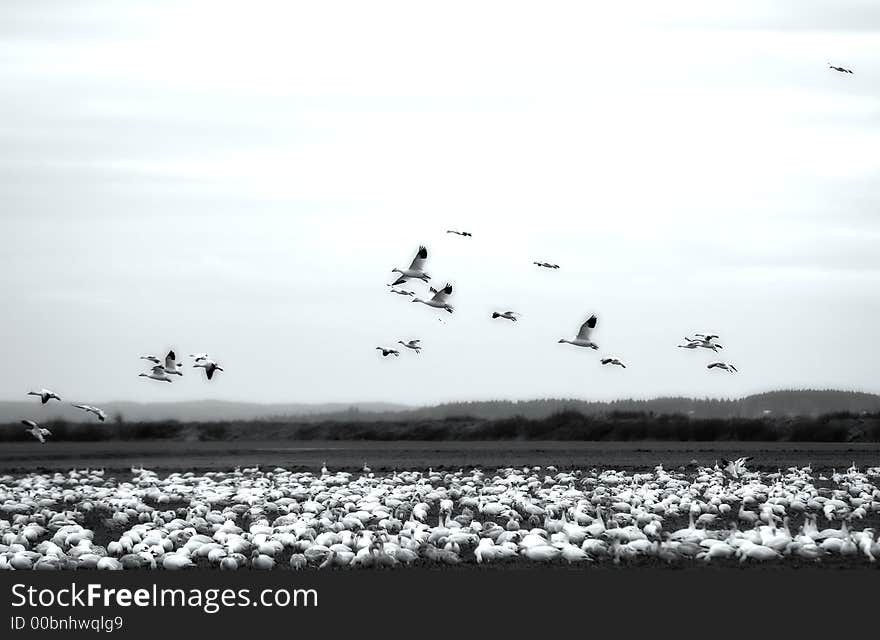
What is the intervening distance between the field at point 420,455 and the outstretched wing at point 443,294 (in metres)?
9.19

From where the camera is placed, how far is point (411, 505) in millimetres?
26500

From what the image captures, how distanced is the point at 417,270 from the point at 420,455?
1882 centimetres

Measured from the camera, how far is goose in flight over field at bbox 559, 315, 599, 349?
32125 mm

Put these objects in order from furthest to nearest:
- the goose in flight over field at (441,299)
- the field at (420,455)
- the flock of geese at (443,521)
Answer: the field at (420,455) < the goose in flight over field at (441,299) < the flock of geese at (443,521)

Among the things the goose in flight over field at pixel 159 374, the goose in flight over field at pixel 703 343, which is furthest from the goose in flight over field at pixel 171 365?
the goose in flight over field at pixel 703 343

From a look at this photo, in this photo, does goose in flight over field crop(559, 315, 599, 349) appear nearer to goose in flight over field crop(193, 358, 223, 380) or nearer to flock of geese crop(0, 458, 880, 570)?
flock of geese crop(0, 458, 880, 570)

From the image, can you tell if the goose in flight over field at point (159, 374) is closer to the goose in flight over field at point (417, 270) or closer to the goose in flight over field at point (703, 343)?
the goose in flight over field at point (417, 270)

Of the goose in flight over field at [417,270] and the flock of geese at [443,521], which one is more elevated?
the goose in flight over field at [417,270]

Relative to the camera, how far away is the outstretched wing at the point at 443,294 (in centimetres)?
3300

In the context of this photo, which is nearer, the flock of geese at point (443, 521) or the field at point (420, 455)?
the flock of geese at point (443, 521)

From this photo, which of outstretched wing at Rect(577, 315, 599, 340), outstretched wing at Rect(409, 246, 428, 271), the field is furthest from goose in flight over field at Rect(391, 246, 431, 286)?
the field

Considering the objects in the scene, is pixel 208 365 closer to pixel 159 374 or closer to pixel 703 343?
pixel 159 374

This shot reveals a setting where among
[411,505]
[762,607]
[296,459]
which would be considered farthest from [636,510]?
[296,459]

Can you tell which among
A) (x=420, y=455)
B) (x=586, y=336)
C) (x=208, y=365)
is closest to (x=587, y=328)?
(x=586, y=336)
